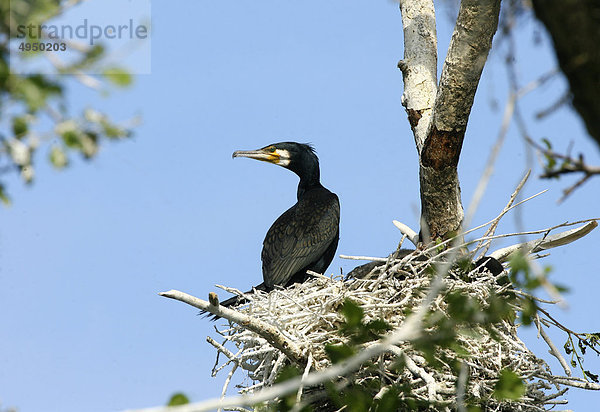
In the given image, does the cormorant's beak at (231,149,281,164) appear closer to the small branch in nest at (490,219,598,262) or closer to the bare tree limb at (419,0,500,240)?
the bare tree limb at (419,0,500,240)

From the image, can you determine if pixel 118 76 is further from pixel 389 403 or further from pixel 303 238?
pixel 303 238

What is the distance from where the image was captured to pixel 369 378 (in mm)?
4141

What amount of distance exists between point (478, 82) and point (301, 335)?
2017mm

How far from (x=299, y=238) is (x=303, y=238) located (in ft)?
0.11

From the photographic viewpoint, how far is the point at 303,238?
6.28 metres

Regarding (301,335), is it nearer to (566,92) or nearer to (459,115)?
(459,115)

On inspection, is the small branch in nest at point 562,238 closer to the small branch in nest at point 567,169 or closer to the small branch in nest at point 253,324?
the small branch in nest at point 253,324

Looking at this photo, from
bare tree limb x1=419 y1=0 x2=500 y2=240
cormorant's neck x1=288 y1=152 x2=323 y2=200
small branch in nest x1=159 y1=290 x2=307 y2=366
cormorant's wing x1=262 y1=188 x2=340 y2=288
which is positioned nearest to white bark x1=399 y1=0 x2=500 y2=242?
bare tree limb x1=419 y1=0 x2=500 y2=240

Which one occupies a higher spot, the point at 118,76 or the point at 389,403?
the point at 118,76

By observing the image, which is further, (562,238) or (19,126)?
(562,238)

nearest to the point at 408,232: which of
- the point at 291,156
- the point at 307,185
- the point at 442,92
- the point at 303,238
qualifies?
the point at 303,238

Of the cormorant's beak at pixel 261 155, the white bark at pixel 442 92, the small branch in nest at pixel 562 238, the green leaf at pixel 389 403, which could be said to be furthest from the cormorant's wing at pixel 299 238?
the green leaf at pixel 389 403

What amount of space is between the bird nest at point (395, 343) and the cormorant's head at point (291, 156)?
98.6 inches

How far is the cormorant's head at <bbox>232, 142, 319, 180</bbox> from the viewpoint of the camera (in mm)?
7141
